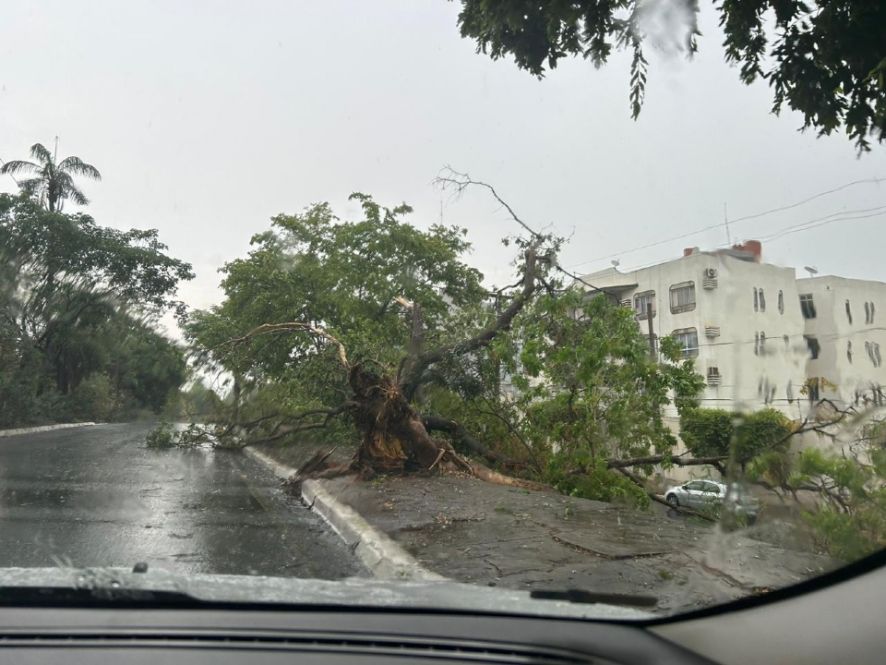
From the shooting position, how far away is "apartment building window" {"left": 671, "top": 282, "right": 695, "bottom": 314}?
21.3 ft

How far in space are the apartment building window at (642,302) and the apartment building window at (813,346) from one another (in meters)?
6.94

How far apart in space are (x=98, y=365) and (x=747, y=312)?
1316 inches

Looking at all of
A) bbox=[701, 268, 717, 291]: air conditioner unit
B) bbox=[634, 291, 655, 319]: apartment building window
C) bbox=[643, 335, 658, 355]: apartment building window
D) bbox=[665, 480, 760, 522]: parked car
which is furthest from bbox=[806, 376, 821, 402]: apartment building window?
bbox=[634, 291, 655, 319]: apartment building window

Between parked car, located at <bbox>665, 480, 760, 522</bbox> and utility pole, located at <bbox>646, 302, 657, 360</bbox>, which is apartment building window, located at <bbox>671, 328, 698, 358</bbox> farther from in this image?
parked car, located at <bbox>665, 480, 760, 522</bbox>

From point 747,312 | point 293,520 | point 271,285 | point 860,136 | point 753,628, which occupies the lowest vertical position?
point 293,520

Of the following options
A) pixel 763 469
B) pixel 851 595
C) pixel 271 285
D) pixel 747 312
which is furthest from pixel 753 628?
pixel 271 285

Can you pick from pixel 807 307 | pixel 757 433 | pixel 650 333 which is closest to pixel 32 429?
pixel 650 333

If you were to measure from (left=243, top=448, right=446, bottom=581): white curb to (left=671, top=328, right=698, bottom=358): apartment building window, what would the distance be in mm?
3757

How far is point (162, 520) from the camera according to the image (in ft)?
26.3

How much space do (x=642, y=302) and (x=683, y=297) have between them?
3.60 metres

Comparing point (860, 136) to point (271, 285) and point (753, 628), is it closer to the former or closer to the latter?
point (753, 628)

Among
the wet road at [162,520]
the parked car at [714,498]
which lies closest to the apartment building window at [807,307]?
the parked car at [714,498]

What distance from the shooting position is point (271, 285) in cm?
1889

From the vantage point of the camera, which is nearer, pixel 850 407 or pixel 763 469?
pixel 850 407
